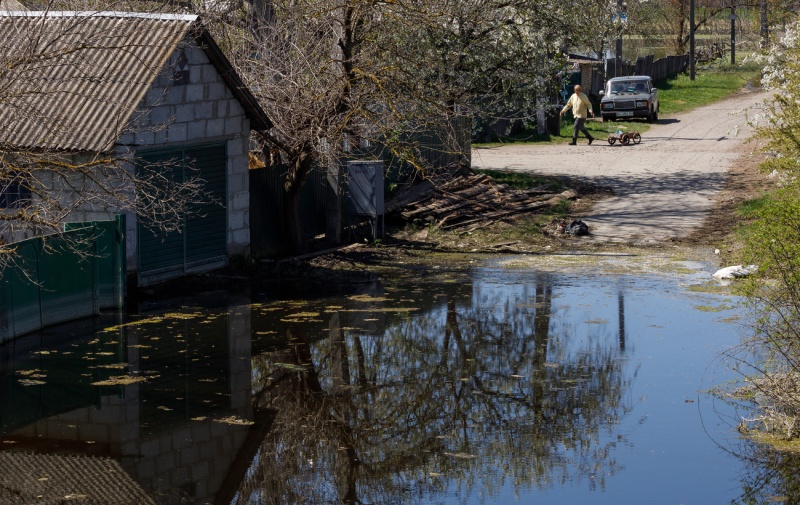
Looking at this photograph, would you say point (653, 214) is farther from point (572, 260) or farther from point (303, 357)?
point (303, 357)

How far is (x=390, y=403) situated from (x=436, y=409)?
52 cm

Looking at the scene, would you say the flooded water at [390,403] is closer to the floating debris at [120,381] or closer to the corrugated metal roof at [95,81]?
the floating debris at [120,381]

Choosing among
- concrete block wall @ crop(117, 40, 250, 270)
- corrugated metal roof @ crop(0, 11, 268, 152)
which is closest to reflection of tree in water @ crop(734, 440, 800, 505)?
concrete block wall @ crop(117, 40, 250, 270)

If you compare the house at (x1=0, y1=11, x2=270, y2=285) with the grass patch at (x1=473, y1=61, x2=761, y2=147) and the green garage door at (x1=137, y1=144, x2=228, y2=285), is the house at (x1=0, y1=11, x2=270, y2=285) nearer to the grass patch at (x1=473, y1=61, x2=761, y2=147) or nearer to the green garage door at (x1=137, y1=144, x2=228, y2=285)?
the green garage door at (x1=137, y1=144, x2=228, y2=285)

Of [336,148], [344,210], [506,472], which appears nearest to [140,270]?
[336,148]

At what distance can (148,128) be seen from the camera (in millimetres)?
16109

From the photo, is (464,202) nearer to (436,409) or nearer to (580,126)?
(436,409)

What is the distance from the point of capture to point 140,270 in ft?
55.6

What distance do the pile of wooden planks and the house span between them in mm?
4968

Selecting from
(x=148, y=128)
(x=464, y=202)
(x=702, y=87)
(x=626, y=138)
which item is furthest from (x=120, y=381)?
(x=702, y=87)

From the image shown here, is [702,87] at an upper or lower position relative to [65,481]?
upper

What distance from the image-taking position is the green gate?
1395cm

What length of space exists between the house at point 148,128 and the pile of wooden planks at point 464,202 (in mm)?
4968

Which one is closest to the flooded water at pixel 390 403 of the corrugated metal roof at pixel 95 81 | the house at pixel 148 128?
the house at pixel 148 128
